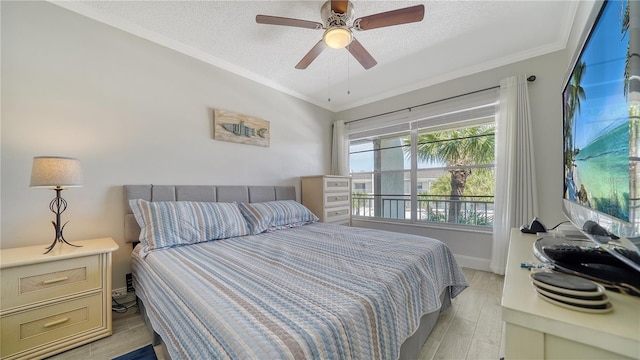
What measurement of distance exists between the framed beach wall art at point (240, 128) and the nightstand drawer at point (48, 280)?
5.19ft

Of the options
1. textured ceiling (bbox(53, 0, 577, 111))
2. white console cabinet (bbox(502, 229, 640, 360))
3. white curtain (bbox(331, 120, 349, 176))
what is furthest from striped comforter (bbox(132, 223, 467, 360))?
white curtain (bbox(331, 120, 349, 176))

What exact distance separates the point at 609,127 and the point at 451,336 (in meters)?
1.53

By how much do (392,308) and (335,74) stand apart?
9.13 feet

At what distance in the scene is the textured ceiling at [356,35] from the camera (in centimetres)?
188

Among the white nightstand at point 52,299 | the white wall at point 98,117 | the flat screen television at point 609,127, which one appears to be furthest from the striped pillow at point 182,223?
the flat screen television at point 609,127

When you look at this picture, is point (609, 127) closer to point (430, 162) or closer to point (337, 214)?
point (430, 162)

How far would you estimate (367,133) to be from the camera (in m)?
3.96

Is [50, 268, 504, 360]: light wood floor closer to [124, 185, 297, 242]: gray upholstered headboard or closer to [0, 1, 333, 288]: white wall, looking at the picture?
[0, 1, 333, 288]: white wall

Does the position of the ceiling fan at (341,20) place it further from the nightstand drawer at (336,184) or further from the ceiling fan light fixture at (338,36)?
the nightstand drawer at (336,184)

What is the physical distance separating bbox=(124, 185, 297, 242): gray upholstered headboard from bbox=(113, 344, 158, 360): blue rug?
938mm

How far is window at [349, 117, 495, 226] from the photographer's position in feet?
9.75

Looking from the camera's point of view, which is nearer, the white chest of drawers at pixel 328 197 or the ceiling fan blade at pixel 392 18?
the ceiling fan blade at pixel 392 18

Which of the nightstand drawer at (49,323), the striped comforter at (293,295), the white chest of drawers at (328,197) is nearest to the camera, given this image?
the striped comforter at (293,295)

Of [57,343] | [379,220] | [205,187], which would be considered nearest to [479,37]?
[379,220]
